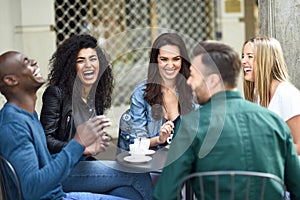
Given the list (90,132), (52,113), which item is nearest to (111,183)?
(52,113)

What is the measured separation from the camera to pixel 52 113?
3391mm

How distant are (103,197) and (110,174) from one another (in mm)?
194

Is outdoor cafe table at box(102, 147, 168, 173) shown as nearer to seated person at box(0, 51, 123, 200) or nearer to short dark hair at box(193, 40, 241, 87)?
seated person at box(0, 51, 123, 200)

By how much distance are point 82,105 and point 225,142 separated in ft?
4.14

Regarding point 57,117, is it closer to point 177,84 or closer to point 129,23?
point 177,84

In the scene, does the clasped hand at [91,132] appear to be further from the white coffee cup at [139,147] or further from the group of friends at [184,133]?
the white coffee cup at [139,147]

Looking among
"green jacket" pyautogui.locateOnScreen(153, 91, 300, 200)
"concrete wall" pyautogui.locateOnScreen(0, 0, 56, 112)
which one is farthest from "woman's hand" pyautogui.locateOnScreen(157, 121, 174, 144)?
"concrete wall" pyautogui.locateOnScreen(0, 0, 56, 112)

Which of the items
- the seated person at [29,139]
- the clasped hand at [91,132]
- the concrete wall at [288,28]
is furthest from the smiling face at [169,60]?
the clasped hand at [91,132]

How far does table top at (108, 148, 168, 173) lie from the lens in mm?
3033

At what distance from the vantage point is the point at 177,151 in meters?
2.40

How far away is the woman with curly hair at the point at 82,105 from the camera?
10.7 ft

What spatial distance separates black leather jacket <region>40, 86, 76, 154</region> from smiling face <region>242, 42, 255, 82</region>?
3.39 feet

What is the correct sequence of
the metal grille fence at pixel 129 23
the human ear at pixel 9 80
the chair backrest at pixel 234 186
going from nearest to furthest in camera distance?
the chair backrest at pixel 234 186 < the human ear at pixel 9 80 < the metal grille fence at pixel 129 23

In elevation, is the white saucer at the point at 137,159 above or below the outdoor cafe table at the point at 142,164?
above
